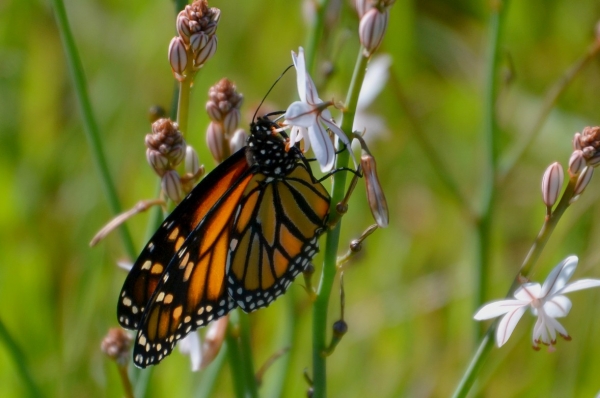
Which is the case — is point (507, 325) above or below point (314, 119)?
below

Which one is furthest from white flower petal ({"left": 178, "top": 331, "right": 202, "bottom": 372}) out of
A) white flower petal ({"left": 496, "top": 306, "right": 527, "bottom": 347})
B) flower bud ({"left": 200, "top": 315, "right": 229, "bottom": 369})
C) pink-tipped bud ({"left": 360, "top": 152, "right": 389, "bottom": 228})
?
white flower petal ({"left": 496, "top": 306, "right": 527, "bottom": 347})

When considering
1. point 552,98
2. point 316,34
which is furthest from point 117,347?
point 552,98

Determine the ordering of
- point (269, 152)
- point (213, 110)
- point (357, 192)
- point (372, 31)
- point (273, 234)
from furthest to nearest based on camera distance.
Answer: point (357, 192), point (273, 234), point (269, 152), point (213, 110), point (372, 31)

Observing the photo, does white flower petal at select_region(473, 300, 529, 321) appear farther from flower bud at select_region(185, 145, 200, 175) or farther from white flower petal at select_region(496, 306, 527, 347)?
flower bud at select_region(185, 145, 200, 175)

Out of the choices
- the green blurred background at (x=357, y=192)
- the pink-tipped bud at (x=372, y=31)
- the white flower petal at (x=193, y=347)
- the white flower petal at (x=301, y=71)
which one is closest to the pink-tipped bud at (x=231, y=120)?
the white flower petal at (x=301, y=71)

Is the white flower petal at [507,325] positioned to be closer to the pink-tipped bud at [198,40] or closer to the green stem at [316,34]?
the pink-tipped bud at [198,40]

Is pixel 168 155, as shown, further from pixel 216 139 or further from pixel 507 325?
pixel 507 325
